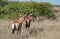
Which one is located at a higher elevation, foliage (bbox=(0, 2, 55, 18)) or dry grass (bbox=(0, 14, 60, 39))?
dry grass (bbox=(0, 14, 60, 39))

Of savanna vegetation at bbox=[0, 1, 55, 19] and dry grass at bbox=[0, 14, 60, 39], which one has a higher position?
dry grass at bbox=[0, 14, 60, 39]

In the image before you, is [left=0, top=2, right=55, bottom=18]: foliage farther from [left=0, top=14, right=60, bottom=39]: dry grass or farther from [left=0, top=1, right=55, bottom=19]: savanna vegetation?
[left=0, top=14, right=60, bottom=39]: dry grass

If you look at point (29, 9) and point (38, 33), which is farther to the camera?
point (29, 9)

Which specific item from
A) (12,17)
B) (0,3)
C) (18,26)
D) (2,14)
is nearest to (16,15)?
(12,17)

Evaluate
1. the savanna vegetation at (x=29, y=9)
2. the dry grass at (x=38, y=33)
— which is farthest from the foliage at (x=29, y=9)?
the dry grass at (x=38, y=33)

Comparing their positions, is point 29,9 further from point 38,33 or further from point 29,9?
point 38,33

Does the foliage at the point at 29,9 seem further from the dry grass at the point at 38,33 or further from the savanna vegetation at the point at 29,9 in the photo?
the dry grass at the point at 38,33

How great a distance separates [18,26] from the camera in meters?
12.0

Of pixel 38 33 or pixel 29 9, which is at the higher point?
pixel 38 33

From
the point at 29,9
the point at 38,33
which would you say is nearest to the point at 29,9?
the point at 29,9

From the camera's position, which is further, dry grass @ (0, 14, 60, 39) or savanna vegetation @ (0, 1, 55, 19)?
savanna vegetation @ (0, 1, 55, 19)

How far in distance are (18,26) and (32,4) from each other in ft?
40.3

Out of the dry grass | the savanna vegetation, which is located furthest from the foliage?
the dry grass

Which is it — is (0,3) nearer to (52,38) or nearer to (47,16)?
(47,16)
